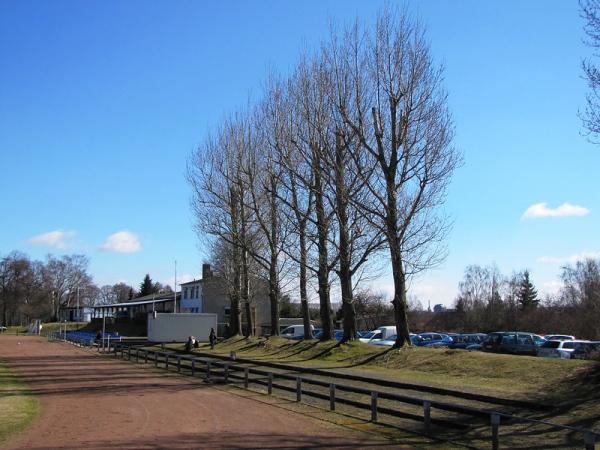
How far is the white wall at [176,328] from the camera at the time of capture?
52.9 m

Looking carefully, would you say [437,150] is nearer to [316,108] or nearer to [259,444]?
[316,108]

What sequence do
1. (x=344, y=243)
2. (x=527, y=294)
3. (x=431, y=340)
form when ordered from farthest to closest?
(x=527, y=294)
(x=431, y=340)
(x=344, y=243)

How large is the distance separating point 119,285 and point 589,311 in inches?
5357

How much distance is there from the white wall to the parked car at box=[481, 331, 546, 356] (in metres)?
26.8

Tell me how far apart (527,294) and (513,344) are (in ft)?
194

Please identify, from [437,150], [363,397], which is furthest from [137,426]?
[437,150]

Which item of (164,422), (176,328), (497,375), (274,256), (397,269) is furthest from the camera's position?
(176,328)

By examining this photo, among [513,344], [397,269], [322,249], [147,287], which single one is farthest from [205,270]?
[147,287]

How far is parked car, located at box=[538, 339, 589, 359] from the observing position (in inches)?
1160

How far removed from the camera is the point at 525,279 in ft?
301

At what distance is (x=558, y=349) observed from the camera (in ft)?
97.7

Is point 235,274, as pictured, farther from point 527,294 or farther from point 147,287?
point 147,287

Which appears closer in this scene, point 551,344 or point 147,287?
point 551,344

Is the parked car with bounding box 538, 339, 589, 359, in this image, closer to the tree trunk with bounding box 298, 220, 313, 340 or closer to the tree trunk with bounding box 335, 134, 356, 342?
the tree trunk with bounding box 335, 134, 356, 342
